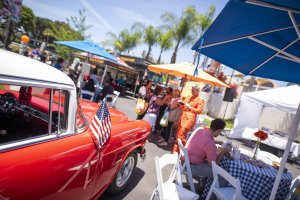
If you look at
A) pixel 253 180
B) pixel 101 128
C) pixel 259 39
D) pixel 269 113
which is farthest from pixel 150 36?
pixel 101 128

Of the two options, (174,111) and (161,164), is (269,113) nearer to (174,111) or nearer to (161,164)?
(174,111)

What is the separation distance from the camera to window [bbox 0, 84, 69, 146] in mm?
2010

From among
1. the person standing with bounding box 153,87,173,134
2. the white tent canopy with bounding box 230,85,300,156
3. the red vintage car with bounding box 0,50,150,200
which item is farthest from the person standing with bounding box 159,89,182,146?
the red vintage car with bounding box 0,50,150,200

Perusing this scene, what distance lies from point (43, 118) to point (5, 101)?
0.47 m

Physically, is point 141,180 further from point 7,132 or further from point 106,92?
point 106,92

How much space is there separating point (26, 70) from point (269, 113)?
14.0 metres

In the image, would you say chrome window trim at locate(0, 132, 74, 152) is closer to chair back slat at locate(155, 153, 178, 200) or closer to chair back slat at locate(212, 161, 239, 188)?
chair back slat at locate(155, 153, 178, 200)

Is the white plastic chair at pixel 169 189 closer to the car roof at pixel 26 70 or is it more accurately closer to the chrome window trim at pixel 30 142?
the chrome window trim at pixel 30 142

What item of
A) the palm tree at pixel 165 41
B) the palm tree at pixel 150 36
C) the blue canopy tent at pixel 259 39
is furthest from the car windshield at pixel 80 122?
the palm tree at pixel 150 36

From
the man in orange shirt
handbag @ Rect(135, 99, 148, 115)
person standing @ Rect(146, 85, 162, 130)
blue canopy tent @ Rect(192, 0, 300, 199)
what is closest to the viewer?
blue canopy tent @ Rect(192, 0, 300, 199)

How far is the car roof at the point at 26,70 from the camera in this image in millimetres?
1669

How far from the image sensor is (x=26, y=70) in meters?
1.83

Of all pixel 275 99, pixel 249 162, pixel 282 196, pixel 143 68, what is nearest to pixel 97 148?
pixel 249 162

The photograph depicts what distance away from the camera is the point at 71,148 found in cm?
213
